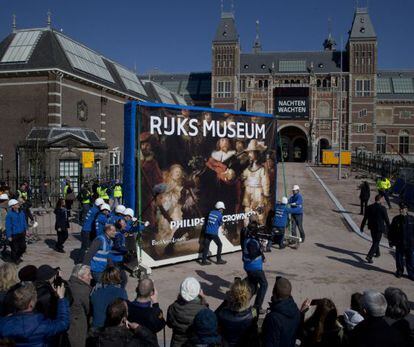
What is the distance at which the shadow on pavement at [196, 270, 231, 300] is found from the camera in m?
8.64

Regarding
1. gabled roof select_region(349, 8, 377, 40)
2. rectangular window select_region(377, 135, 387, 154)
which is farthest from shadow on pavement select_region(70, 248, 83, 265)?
rectangular window select_region(377, 135, 387, 154)

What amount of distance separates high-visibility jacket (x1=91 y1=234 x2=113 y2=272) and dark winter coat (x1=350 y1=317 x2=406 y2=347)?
460cm

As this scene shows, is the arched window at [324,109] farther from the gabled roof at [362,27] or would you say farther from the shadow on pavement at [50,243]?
the shadow on pavement at [50,243]

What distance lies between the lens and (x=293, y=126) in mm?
63500

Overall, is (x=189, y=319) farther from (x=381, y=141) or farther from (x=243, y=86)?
(x=381, y=141)

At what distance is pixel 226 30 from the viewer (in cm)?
6556

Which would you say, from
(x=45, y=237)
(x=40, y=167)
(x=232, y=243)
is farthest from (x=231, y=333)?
(x=40, y=167)

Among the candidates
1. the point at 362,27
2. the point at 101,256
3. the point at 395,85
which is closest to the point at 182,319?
the point at 101,256

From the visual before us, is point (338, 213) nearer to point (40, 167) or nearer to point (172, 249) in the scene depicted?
point (172, 249)

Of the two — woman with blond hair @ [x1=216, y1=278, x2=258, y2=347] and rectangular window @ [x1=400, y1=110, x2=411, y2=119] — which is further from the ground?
rectangular window @ [x1=400, y1=110, x2=411, y2=119]

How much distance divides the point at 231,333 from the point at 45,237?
11523 millimetres

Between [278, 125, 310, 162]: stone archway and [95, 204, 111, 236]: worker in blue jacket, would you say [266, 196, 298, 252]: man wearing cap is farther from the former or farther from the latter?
[278, 125, 310, 162]: stone archway

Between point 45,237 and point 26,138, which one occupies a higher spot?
point 26,138

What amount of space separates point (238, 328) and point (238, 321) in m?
0.07
